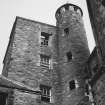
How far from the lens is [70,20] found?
23547mm

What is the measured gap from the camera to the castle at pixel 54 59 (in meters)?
17.6

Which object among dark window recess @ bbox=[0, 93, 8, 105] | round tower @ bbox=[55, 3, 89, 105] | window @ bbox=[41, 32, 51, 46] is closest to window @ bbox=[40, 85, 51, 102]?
round tower @ bbox=[55, 3, 89, 105]

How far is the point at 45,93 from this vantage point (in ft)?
58.7

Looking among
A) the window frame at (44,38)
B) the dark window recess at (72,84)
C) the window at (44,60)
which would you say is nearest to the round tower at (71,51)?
the dark window recess at (72,84)

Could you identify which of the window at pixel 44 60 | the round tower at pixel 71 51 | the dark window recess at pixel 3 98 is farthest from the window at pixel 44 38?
the dark window recess at pixel 3 98

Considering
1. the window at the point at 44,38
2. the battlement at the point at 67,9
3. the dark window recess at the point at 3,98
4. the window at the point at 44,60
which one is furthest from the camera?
the battlement at the point at 67,9

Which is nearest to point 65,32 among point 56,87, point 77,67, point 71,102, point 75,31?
point 75,31

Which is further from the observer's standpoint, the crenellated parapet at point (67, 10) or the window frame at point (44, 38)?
the crenellated parapet at point (67, 10)

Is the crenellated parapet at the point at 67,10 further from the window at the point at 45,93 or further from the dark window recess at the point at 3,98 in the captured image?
the dark window recess at the point at 3,98

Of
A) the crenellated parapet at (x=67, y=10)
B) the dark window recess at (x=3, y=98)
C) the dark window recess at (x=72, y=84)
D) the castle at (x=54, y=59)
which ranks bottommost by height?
the dark window recess at (x=3, y=98)

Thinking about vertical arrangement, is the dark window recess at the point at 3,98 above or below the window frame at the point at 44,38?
below

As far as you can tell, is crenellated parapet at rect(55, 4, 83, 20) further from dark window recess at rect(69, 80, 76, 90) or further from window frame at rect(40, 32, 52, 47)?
dark window recess at rect(69, 80, 76, 90)

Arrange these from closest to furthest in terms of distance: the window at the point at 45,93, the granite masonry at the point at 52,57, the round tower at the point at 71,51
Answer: the window at the point at 45,93 → the round tower at the point at 71,51 → the granite masonry at the point at 52,57

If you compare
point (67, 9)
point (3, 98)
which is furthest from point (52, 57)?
point (3, 98)
